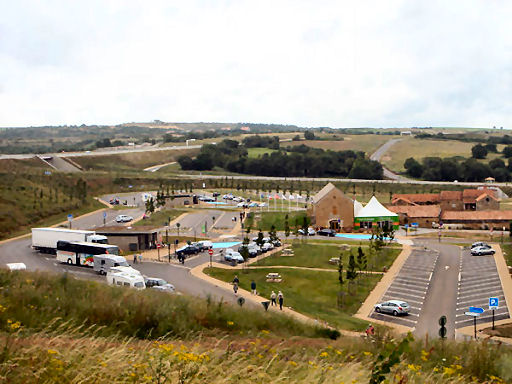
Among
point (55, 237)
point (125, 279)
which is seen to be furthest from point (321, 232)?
point (125, 279)

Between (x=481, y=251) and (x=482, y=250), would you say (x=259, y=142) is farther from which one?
(x=481, y=251)

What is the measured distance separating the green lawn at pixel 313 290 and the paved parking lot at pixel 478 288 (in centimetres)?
520

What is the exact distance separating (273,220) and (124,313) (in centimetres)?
4425

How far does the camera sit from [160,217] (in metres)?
58.4

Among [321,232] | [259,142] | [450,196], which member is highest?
[259,142]

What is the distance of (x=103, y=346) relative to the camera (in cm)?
891

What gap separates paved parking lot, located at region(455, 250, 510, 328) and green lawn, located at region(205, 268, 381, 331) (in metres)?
5.20

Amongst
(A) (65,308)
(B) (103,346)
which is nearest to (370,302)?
(A) (65,308)

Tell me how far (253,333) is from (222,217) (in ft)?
151

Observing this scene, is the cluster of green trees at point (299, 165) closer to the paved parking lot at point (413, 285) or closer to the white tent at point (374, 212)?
the white tent at point (374, 212)

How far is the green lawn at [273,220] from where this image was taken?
56312 mm

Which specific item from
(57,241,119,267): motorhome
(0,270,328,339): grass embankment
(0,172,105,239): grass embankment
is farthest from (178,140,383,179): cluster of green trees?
(0,270,328,339): grass embankment

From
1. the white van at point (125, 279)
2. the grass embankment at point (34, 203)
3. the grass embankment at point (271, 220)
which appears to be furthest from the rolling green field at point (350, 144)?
the white van at point (125, 279)

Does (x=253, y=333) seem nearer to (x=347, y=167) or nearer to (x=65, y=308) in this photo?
(x=65, y=308)
